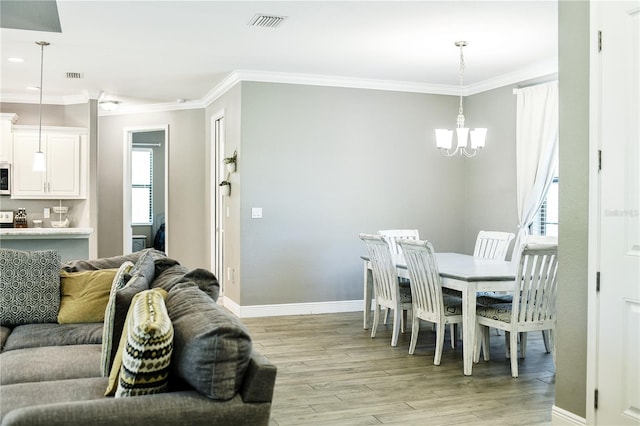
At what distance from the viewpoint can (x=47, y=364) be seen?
2.74 metres

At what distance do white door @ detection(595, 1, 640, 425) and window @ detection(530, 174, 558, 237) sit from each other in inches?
130

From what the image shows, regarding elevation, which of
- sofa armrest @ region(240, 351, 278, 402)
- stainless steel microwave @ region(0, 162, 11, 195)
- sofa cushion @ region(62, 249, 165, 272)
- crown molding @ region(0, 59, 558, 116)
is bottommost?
sofa armrest @ region(240, 351, 278, 402)

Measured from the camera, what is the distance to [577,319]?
3.14m

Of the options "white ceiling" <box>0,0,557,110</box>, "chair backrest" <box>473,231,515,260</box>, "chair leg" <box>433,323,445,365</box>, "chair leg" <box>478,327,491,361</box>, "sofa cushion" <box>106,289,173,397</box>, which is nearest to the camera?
"sofa cushion" <box>106,289,173,397</box>

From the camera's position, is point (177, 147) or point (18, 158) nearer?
point (18, 158)

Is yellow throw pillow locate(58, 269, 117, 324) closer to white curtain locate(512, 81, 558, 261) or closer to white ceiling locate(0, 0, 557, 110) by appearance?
white ceiling locate(0, 0, 557, 110)

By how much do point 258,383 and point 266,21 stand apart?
3.43 m

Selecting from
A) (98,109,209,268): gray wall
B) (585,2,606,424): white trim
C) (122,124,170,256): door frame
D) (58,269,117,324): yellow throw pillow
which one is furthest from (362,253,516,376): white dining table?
(122,124,170,256): door frame

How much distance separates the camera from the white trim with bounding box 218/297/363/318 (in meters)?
6.54

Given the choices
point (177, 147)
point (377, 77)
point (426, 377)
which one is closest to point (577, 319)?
point (426, 377)

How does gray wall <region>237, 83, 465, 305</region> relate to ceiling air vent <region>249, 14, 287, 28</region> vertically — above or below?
below

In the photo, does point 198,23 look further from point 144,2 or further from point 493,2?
point 493,2

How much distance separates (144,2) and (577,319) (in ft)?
11.5

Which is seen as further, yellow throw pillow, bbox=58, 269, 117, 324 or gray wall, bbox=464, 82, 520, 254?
gray wall, bbox=464, 82, 520, 254
